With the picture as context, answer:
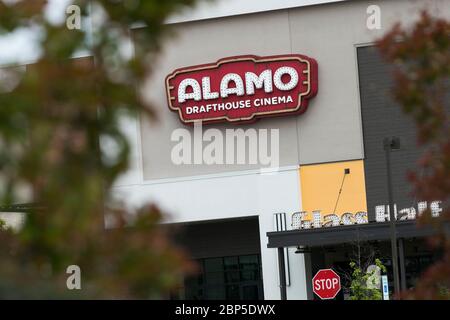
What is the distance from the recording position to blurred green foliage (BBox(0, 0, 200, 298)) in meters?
4.41

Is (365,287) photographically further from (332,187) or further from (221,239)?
(221,239)

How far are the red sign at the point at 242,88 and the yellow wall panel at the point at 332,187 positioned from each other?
267 centimetres

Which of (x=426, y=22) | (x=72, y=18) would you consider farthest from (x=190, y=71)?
(x=72, y=18)

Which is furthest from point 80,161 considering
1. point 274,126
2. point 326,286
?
point 274,126

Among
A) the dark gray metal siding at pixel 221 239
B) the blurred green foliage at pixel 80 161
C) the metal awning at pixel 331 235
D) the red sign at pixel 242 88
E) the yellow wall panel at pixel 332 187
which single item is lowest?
the blurred green foliage at pixel 80 161

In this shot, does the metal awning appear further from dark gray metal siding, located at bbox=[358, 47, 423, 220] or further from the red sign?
the red sign

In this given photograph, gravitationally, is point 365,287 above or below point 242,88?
below

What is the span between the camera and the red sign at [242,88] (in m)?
41.5

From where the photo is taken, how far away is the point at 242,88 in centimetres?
4219

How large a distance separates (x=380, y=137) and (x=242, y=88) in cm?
612

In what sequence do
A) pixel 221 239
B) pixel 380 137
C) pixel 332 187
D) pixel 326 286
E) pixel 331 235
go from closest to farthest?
pixel 326 286 → pixel 331 235 → pixel 380 137 → pixel 332 187 → pixel 221 239

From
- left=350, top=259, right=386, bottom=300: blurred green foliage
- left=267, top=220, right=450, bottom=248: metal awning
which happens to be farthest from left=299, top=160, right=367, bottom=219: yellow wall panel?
left=350, top=259, right=386, bottom=300: blurred green foliage

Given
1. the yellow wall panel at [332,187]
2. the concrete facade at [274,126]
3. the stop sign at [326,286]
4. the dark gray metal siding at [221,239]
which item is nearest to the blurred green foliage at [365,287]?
the stop sign at [326,286]

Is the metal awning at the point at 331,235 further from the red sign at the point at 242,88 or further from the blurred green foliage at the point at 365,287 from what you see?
the red sign at the point at 242,88
